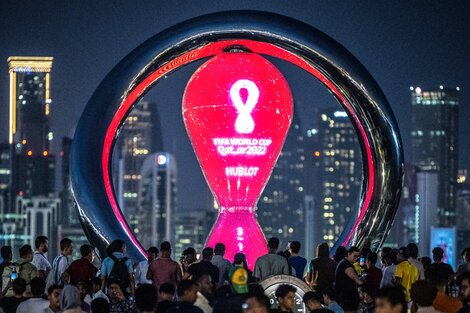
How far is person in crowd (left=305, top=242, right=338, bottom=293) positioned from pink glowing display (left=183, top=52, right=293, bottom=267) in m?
7.17

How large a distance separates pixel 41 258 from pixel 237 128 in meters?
8.77

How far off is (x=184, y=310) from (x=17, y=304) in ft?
14.0

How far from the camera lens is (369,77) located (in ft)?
91.4

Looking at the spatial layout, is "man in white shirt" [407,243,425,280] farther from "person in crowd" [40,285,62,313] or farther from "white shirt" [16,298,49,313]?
"white shirt" [16,298,49,313]

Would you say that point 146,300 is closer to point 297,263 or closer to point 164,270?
point 164,270

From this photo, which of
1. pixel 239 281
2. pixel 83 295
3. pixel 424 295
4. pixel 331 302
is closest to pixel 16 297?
pixel 83 295

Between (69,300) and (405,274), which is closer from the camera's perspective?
(69,300)

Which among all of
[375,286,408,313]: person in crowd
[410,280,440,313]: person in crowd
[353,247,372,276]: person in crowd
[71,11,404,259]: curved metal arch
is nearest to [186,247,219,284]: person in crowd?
[353,247,372,276]: person in crowd

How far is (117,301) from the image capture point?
675 inches

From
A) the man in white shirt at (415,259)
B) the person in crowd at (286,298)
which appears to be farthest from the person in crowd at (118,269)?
the person in crowd at (286,298)

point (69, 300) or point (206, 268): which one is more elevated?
point (206, 268)

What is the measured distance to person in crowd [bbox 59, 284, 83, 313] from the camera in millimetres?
15242

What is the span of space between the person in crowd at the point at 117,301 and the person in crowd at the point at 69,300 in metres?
1.33

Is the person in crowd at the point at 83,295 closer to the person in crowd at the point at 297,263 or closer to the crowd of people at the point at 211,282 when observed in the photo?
the crowd of people at the point at 211,282
